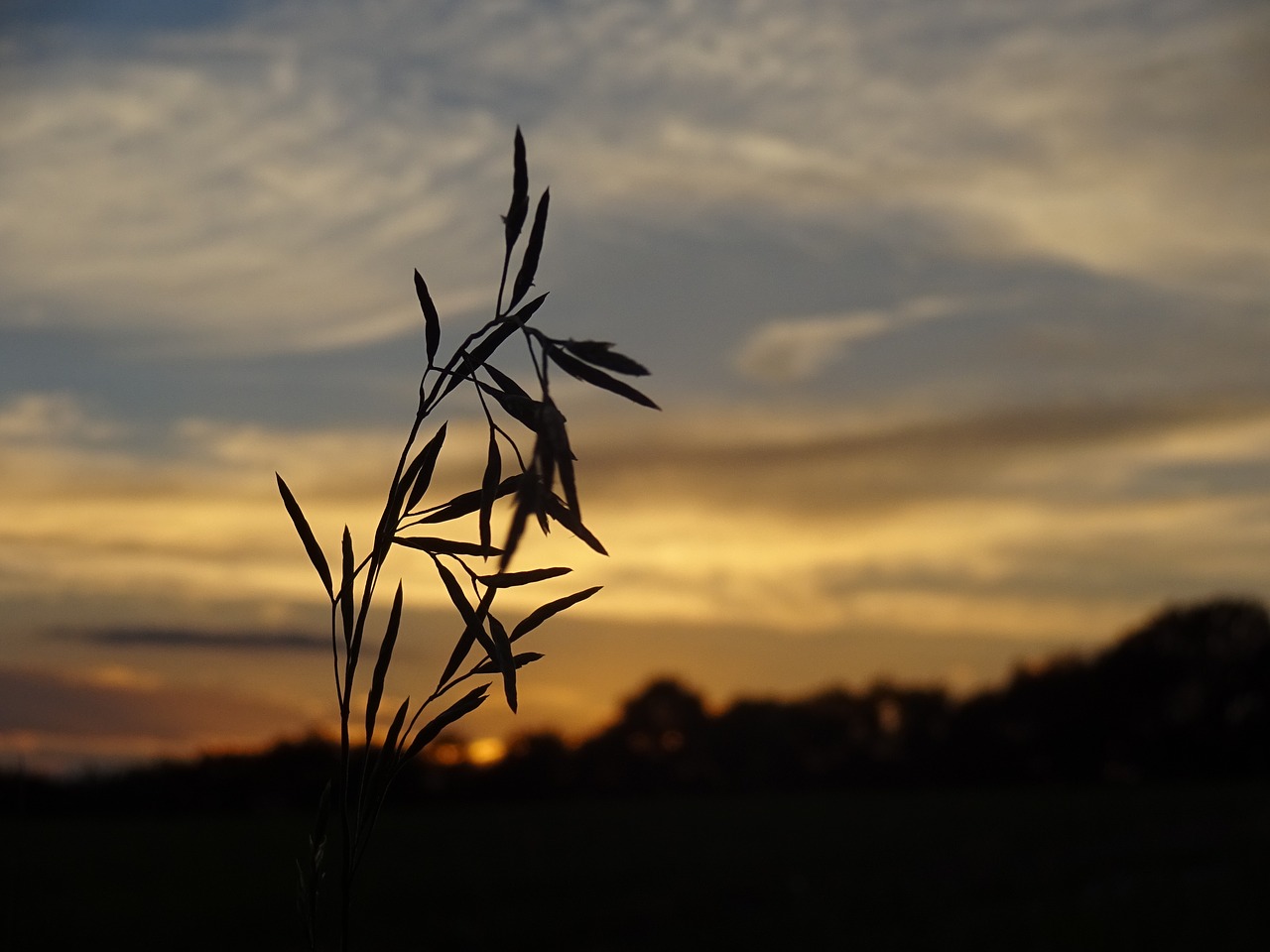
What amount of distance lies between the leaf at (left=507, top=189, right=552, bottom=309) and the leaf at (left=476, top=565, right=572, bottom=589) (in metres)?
0.32

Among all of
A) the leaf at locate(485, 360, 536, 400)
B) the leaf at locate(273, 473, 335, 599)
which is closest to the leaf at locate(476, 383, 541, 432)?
the leaf at locate(485, 360, 536, 400)

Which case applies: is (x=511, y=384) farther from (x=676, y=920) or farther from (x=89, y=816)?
(x=89, y=816)

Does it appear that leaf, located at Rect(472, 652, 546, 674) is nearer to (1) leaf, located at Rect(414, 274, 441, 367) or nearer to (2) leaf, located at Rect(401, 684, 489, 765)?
(2) leaf, located at Rect(401, 684, 489, 765)

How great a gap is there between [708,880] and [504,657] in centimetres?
1549

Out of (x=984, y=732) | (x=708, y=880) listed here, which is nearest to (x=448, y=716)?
(x=708, y=880)

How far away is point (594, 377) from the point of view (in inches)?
51.3

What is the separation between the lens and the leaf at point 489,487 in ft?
4.57

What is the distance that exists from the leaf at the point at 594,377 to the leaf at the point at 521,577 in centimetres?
26

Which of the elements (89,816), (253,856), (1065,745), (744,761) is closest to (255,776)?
(89,816)

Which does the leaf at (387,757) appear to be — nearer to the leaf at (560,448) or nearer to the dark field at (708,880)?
the leaf at (560,448)

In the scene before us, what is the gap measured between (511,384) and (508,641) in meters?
0.30

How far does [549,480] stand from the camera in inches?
45.4

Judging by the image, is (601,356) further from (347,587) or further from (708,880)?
(708,880)

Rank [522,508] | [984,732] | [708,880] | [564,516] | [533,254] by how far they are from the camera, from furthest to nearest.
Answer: [984,732], [708,880], [533,254], [564,516], [522,508]
